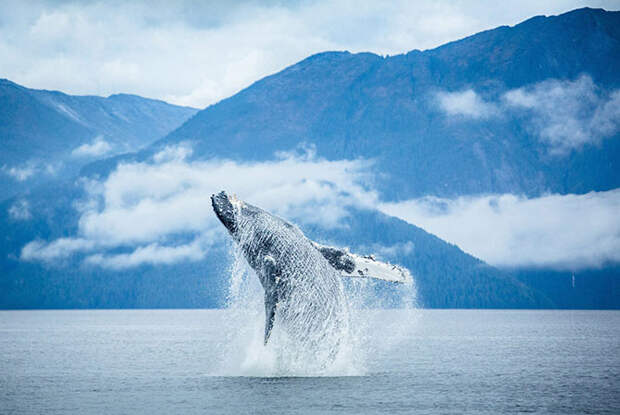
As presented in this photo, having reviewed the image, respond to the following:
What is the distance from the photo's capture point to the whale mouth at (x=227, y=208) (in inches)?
840

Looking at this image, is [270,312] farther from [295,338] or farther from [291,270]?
[295,338]

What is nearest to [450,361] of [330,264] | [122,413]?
[330,264]

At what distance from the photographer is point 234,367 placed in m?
30.0

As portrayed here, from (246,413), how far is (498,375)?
13.6 metres

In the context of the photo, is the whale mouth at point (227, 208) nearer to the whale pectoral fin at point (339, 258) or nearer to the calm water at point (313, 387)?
the whale pectoral fin at point (339, 258)

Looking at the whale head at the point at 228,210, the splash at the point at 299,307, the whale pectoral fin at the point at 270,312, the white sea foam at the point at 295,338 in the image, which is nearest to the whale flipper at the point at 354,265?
the splash at the point at 299,307

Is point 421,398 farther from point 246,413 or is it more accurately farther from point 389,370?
point 389,370

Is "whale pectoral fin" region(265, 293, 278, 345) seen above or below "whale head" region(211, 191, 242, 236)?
below

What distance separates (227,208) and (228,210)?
6 centimetres

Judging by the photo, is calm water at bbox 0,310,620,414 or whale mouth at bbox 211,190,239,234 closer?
whale mouth at bbox 211,190,239,234

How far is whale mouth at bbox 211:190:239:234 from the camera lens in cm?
2133

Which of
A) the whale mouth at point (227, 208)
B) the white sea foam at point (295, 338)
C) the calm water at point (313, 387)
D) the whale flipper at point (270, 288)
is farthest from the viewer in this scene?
the white sea foam at point (295, 338)

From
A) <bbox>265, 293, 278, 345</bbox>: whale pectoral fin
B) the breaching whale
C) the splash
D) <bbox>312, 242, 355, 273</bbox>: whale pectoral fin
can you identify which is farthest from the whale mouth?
<bbox>312, 242, 355, 273</bbox>: whale pectoral fin

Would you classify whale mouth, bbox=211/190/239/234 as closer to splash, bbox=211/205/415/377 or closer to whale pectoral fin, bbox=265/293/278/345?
splash, bbox=211/205/415/377
